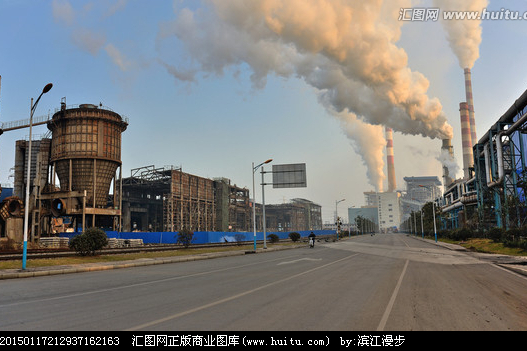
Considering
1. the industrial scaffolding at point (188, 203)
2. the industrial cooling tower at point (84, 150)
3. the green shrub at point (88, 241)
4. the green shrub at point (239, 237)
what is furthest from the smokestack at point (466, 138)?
the green shrub at point (88, 241)

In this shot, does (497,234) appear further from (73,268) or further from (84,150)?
(84,150)

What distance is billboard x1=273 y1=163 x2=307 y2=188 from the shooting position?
41.7 meters

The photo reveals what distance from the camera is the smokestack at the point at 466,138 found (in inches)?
4555

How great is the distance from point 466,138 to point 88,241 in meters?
123

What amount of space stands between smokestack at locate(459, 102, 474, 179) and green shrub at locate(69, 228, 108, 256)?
120 metres

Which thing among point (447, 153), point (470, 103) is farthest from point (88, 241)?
point (470, 103)

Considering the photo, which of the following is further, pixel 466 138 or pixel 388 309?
pixel 466 138

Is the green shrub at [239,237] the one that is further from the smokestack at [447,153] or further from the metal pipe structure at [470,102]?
the metal pipe structure at [470,102]

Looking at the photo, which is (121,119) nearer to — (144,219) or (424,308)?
(144,219)

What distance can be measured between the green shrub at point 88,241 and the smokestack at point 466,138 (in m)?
120

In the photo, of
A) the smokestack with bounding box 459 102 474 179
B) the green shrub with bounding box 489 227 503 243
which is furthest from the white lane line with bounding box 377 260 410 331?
the smokestack with bounding box 459 102 474 179

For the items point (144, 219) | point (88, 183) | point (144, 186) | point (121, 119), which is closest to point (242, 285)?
point (88, 183)

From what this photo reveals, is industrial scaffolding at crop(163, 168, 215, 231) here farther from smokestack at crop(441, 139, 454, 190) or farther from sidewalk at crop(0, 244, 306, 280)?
smokestack at crop(441, 139, 454, 190)

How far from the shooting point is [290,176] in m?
42.1
